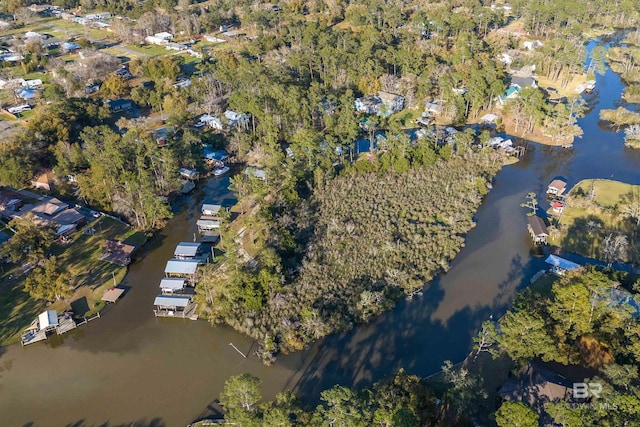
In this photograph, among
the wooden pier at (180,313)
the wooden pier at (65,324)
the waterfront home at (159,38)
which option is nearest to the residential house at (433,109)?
the wooden pier at (180,313)


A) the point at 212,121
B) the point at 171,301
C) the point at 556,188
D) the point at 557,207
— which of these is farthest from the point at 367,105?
the point at 171,301

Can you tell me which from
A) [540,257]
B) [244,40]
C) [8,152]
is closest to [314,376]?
[540,257]

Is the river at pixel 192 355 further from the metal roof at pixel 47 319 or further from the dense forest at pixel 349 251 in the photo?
the dense forest at pixel 349 251

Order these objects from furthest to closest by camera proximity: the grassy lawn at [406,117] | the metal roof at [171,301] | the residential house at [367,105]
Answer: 1. the residential house at [367,105]
2. the grassy lawn at [406,117]
3. the metal roof at [171,301]

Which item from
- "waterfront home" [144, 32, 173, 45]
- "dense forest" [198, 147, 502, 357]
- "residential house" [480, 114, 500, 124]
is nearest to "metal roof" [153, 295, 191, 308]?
"dense forest" [198, 147, 502, 357]

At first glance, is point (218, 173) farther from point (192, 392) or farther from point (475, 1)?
point (475, 1)

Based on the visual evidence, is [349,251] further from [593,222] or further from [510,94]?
[510,94]
